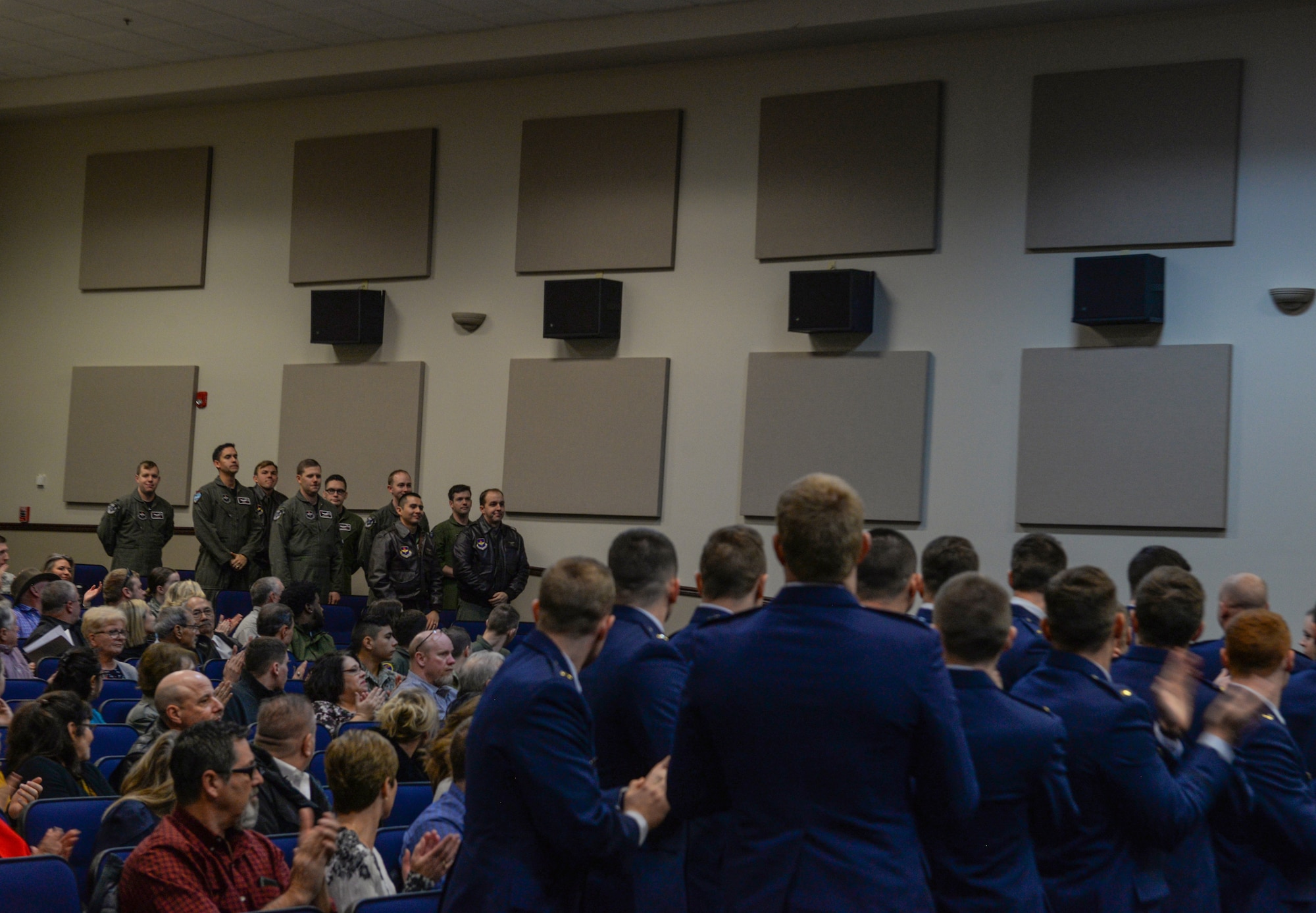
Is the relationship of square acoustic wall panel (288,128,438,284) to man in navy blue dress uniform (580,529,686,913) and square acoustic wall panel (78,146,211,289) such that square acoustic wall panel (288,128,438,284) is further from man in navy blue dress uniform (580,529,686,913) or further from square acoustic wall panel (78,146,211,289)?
man in navy blue dress uniform (580,529,686,913)

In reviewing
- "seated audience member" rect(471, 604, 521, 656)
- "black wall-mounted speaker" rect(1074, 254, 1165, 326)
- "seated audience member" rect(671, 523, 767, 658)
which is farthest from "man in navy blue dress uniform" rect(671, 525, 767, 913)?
"black wall-mounted speaker" rect(1074, 254, 1165, 326)

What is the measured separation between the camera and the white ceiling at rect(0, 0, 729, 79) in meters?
9.94

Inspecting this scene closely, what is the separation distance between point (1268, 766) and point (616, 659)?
146cm

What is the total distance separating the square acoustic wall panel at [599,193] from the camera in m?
10.1

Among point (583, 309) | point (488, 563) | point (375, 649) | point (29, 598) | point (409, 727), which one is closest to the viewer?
point (409, 727)

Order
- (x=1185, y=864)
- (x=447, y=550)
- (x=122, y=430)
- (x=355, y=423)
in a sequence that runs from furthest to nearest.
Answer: (x=122, y=430), (x=355, y=423), (x=447, y=550), (x=1185, y=864)

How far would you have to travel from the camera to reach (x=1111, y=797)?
2.74m

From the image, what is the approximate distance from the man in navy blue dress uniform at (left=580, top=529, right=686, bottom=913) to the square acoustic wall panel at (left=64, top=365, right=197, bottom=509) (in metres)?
9.76

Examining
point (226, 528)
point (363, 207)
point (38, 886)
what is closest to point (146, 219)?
point (363, 207)

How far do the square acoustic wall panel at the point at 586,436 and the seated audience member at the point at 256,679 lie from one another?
489 cm

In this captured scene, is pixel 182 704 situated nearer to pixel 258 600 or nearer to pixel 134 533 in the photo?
pixel 258 600

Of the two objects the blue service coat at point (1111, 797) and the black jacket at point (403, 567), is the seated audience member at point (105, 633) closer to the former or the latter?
the black jacket at point (403, 567)

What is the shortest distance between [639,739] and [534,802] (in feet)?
1.25

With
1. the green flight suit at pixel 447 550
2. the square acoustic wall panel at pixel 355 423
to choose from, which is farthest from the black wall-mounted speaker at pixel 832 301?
→ the square acoustic wall panel at pixel 355 423
